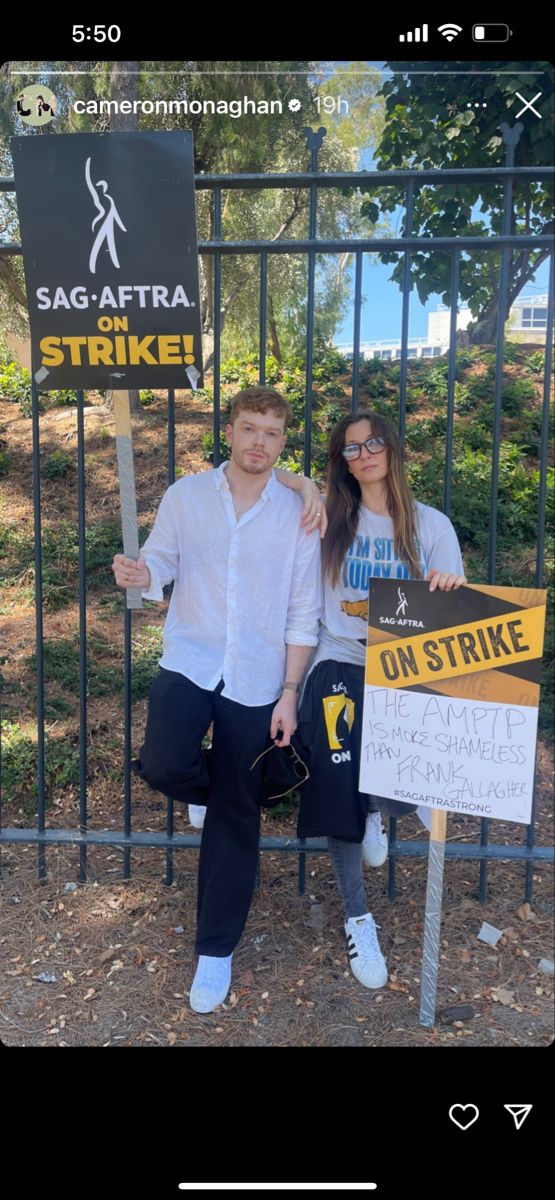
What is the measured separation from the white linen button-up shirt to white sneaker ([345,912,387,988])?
0.82 meters

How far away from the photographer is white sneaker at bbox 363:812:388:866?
9.72 feet

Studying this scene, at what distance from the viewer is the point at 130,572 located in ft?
8.27

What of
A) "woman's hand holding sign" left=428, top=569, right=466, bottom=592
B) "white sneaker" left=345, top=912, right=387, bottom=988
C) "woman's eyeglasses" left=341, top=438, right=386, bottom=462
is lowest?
"white sneaker" left=345, top=912, right=387, bottom=988

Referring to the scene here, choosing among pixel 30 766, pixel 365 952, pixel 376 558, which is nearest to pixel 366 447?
pixel 376 558

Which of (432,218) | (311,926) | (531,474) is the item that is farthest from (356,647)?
(531,474)

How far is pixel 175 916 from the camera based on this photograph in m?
2.96

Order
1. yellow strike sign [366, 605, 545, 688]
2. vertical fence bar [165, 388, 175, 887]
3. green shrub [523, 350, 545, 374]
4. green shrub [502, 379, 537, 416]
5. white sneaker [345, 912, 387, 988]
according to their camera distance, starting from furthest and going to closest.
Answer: green shrub [523, 350, 545, 374] < green shrub [502, 379, 537, 416] < vertical fence bar [165, 388, 175, 887] < white sneaker [345, 912, 387, 988] < yellow strike sign [366, 605, 545, 688]

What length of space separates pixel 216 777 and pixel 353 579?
759 mm

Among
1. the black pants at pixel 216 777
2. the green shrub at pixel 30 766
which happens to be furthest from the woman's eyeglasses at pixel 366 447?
the green shrub at pixel 30 766

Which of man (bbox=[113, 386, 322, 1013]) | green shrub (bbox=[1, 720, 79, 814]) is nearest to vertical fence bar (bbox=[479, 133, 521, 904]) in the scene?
man (bbox=[113, 386, 322, 1013])

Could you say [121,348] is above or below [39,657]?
above
